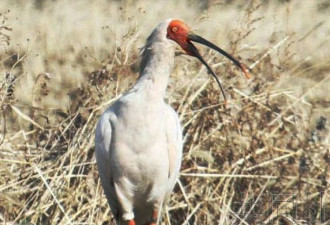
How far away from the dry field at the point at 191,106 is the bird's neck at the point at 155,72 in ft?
3.87

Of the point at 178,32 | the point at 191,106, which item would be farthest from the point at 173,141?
the point at 191,106

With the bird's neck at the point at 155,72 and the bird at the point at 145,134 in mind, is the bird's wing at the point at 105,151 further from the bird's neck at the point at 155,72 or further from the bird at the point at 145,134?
the bird's neck at the point at 155,72

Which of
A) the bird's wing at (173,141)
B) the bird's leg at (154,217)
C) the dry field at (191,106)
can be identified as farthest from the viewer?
the dry field at (191,106)

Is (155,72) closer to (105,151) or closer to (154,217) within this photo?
(105,151)

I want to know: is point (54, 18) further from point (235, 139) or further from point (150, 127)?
point (150, 127)

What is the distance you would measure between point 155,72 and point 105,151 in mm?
555

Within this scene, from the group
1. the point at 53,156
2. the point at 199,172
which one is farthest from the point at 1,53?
the point at 199,172

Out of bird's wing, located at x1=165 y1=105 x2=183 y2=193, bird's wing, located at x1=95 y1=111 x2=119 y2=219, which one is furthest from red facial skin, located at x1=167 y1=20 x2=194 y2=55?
bird's wing, located at x1=95 y1=111 x2=119 y2=219

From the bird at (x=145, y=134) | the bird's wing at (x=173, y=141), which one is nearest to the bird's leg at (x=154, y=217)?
the bird at (x=145, y=134)

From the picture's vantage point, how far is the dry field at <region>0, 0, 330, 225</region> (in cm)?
920

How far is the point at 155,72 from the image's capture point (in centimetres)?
773

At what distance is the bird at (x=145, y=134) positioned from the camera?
25.3 feet

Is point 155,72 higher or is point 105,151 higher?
point 155,72


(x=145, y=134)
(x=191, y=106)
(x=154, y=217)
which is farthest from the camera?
(x=191, y=106)
